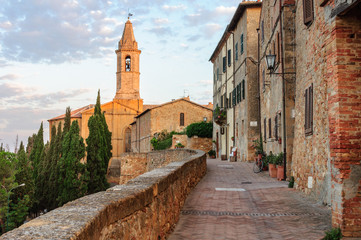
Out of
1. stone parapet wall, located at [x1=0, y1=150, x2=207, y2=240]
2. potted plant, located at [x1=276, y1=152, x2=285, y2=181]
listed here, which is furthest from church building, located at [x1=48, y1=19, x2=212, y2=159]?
stone parapet wall, located at [x1=0, y1=150, x2=207, y2=240]

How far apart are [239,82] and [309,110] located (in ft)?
53.6

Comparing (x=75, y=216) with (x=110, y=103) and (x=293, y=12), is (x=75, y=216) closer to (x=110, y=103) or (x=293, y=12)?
(x=293, y=12)

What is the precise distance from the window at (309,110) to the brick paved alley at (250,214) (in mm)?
1809

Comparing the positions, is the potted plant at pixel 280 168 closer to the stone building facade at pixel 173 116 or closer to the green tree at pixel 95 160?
the green tree at pixel 95 160

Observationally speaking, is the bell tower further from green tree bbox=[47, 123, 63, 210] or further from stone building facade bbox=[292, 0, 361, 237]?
stone building facade bbox=[292, 0, 361, 237]

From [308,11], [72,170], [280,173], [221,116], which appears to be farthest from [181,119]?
[308,11]

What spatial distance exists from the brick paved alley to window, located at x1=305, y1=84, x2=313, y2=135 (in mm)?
1809

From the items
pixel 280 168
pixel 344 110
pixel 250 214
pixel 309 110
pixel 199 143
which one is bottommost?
pixel 250 214

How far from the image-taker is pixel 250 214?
8.56m

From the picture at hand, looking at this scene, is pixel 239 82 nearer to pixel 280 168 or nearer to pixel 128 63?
pixel 280 168

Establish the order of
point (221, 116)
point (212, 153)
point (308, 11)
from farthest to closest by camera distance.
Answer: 1. point (212, 153)
2. point (221, 116)
3. point (308, 11)

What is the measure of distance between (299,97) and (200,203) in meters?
4.53

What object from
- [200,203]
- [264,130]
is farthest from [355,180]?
[264,130]

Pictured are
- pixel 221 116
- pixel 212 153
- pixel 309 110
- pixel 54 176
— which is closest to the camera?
pixel 309 110
